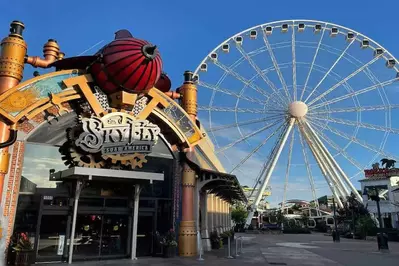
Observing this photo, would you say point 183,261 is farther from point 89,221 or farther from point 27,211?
point 27,211

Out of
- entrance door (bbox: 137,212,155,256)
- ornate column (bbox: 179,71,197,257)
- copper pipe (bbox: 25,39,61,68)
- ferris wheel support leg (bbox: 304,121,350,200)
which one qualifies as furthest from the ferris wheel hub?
copper pipe (bbox: 25,39,61,68)

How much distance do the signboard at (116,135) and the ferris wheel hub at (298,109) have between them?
20959 mm

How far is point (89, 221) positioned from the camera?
542 inches

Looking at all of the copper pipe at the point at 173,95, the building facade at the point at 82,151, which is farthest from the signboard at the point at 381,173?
the building facade at the point at 82,151

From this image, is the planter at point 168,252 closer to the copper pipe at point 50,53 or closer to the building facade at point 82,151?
the building facade at point 82,151

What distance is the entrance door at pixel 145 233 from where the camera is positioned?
14.9 metres

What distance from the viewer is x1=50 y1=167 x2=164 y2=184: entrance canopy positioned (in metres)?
12.2

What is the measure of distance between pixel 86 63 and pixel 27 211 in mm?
5925

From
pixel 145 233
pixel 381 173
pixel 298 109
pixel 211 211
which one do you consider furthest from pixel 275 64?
pixel 381 173

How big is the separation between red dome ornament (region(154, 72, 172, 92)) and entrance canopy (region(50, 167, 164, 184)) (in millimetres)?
4807

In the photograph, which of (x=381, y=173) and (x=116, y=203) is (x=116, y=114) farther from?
(x=381, y=173)

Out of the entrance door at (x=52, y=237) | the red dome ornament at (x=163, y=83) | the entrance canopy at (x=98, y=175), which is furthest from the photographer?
the red dome ornament at (x=163, y=83)

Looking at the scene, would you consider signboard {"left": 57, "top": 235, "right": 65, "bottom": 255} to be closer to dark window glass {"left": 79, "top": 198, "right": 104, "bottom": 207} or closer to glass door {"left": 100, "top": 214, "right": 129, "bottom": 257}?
dark window glass {"left": 79, "top": 198, "right": 104, "bottom": 207}

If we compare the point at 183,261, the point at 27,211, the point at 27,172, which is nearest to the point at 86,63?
the point at 27,172
